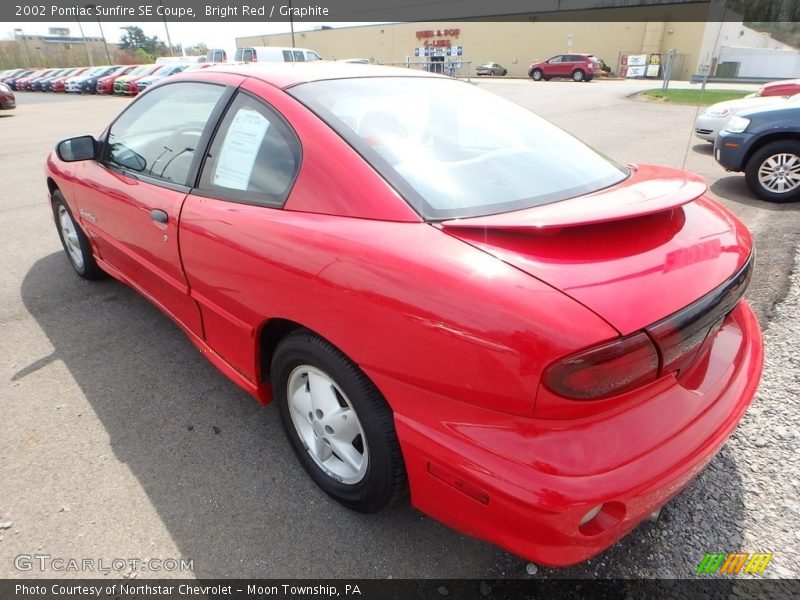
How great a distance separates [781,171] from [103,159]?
22.2 ft

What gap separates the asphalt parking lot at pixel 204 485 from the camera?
1.89 m

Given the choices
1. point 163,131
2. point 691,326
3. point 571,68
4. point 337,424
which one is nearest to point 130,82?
point 571,68

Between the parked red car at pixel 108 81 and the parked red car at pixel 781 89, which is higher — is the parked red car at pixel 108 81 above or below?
below

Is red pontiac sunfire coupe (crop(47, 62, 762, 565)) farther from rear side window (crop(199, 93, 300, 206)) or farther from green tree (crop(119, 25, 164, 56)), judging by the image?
green tree (crop(119, 25, 164, 56))

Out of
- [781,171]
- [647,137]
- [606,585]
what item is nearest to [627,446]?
[606,585]

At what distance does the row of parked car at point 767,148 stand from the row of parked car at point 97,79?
763 inches

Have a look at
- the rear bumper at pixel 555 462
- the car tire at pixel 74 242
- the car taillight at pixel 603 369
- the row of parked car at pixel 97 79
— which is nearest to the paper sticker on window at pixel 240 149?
the rear bumper at pixel 555 462

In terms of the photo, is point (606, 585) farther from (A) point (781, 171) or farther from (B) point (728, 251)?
(A) point (781, 171)

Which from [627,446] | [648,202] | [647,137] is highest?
[648,202]

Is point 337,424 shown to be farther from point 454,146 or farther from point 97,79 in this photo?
point 97,79

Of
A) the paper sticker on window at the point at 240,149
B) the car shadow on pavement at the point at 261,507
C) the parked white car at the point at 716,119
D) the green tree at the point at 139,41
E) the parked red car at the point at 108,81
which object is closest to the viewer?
the car shadow on pavement at the point at 261,507

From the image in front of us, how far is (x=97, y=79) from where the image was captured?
28250 millimetres

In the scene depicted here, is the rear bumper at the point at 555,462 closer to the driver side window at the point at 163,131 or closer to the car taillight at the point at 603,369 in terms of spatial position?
the car taillight at the point at 603,369

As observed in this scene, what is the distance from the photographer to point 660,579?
5.85ft
